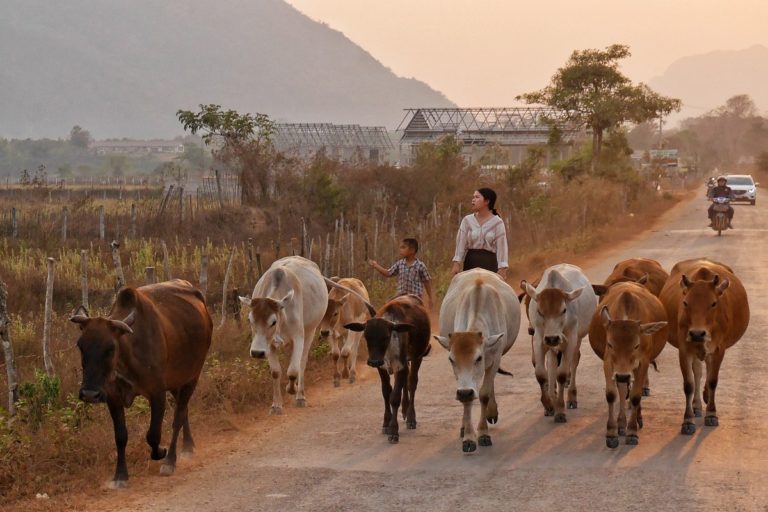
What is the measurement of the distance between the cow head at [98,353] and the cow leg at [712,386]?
511cm

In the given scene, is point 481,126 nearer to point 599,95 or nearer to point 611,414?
point 599,95

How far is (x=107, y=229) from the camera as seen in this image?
33.1m

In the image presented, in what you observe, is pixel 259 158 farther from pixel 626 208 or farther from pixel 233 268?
pixel 626 208

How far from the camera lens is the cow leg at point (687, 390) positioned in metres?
9.86

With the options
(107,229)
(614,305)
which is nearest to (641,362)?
(614,305)

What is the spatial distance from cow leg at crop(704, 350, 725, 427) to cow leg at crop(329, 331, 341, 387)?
4.41 meters

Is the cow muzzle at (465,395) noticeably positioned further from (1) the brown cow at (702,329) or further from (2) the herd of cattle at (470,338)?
(1) the brown cow at (702,329)

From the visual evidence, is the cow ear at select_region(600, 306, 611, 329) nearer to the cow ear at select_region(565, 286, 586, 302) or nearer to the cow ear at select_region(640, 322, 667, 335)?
the cow ear at select_region(640, 322, 667, 335)

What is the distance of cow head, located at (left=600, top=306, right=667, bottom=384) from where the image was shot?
9391 mm

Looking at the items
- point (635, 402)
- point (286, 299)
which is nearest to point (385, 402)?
point (286, 299)

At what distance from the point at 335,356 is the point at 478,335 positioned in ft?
13.8

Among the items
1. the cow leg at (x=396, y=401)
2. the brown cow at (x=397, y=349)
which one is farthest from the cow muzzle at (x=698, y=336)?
the cow leg at (x=396, y=401)

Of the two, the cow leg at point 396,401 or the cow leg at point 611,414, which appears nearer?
the cow leg at point 611,414

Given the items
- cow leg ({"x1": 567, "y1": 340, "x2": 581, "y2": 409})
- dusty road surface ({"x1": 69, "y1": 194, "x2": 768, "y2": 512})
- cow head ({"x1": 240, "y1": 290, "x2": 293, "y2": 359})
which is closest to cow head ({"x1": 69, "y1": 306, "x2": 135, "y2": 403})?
dusty road surface ({"x1": 69, "y1": 194, "x2": 768, "y2": 512})
